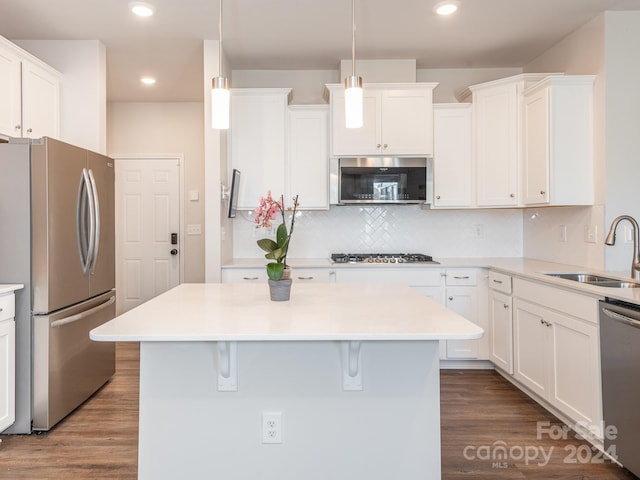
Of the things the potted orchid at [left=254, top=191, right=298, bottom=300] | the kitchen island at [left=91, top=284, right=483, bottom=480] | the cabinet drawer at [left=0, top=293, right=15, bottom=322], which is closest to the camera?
the kitchen island at [left=91, top=284, right=483, bottom=480]

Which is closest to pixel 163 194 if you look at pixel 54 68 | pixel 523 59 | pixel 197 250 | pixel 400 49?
pixel 197 250

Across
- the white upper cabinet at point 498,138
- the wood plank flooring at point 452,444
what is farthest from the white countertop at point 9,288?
the white upper cabinet at point 498,138

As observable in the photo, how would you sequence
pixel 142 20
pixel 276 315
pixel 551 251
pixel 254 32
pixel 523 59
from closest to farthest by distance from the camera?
pixel 276 315 < pixel 142 20 < pixel 254 32 < pixel 551 251 < pixel 523 59

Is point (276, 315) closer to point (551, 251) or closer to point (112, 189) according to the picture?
point (112, 189)

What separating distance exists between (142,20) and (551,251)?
143 inches

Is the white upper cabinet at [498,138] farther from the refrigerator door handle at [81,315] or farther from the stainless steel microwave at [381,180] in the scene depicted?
the refrigerator door handle at [81,315]

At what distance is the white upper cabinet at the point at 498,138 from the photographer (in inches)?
141

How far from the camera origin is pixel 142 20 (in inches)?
124

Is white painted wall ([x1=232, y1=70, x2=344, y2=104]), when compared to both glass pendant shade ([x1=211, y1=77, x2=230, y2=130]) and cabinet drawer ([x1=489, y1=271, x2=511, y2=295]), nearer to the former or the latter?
cabinet drawer ([x1=489, y1=271, x2=511, y2=295])

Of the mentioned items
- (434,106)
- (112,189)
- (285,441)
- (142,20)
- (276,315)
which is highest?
(142,20)

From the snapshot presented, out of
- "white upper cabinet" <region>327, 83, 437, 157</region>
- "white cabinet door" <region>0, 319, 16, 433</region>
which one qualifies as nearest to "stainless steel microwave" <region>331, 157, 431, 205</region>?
"white upper cabinet" <region>327, 83, 437, 157</region>

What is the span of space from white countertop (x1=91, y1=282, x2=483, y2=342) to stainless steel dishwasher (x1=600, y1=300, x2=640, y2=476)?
91 centimetres

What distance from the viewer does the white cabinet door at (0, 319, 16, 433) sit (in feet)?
7.88

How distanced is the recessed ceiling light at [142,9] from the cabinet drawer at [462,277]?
290cm
